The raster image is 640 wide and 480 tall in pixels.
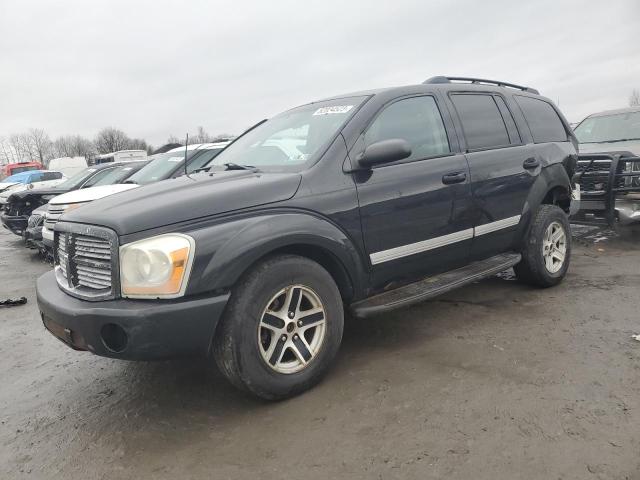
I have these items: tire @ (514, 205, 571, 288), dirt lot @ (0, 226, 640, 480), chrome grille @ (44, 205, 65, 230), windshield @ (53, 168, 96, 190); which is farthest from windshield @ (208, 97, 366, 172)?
windshield @ (53, 168, 96, 190)

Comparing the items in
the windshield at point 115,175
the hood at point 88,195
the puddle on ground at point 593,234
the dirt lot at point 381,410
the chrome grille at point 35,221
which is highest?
the windshield at point 115,175

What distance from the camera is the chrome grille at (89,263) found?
2648 millimetres

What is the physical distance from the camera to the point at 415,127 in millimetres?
3773

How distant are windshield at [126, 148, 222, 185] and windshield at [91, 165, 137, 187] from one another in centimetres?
92

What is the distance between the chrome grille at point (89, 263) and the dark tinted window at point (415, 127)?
1.82 meters

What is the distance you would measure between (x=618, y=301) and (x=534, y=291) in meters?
0.71

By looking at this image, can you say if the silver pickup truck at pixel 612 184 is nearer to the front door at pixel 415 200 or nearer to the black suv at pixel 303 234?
the black suv at pixel 303 234

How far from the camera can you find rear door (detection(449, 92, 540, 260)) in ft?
13.2

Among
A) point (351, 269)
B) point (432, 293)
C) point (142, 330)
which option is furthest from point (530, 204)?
point (142, 330)

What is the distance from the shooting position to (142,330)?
249cm

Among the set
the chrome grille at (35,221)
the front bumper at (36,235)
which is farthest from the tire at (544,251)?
the chrome grille at (35,221)

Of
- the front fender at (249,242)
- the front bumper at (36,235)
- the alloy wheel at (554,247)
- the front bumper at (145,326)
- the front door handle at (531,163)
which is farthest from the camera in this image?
the front bumper at (36,235)

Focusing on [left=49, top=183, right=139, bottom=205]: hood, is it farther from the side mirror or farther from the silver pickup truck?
the silver pickup truck

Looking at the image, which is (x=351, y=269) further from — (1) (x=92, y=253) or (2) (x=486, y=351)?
(1) (x=92, y=253)
